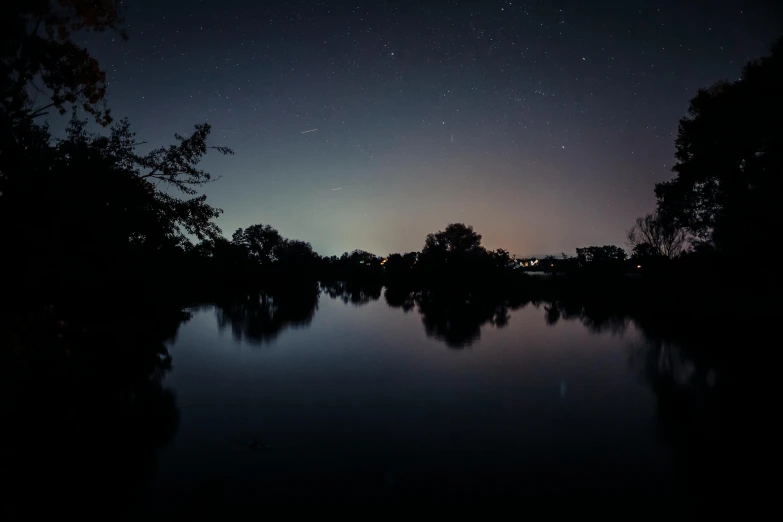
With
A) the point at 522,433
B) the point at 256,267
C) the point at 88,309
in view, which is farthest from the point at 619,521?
the point at 256,267

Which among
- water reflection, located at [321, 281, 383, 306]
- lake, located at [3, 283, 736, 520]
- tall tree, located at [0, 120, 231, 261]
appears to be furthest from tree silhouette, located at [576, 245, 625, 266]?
tall tree, located at [0, 120, 231, 261]

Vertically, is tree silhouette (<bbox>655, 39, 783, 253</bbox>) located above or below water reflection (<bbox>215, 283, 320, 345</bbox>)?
above

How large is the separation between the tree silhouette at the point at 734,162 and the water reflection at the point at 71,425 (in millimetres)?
28684

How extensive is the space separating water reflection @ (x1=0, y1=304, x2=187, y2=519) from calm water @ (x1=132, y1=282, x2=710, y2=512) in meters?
0.60

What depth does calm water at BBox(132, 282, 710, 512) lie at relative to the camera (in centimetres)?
726

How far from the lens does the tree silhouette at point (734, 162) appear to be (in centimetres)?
2062

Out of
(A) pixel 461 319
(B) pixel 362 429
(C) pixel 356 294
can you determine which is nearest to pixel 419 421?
(B) pixel 362 429

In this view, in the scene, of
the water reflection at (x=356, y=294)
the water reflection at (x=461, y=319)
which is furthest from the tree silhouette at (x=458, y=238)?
the water reflection at (x=461, y=319)

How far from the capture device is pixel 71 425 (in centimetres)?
870

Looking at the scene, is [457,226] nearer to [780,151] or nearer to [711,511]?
[780,151]

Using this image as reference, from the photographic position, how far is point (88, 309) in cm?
1168

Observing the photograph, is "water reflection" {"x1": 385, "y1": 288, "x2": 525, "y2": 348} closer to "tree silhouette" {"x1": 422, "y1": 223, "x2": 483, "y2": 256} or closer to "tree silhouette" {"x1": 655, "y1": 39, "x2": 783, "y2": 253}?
"tree silhouette" {"x1": 655, "y1": 39, "x2": 783, "y2": 253}

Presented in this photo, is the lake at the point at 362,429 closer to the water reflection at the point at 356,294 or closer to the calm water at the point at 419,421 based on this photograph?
the calm water at the point at 419,421

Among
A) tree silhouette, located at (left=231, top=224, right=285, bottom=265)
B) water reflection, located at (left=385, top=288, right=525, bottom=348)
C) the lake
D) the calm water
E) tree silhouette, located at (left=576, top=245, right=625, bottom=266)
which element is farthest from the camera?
tree silhouette, located at (left=231, top=224, right=285, bottom=265)
